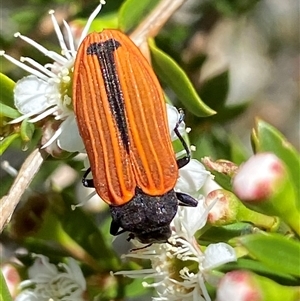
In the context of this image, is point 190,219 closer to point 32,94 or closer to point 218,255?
point 218,255

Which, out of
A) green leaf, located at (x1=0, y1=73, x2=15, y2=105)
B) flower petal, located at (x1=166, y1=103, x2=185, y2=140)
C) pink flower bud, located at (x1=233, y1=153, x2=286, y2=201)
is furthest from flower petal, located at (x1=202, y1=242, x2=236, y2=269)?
green leaf, located at (x1=0, y1=73, x2=15, y2=105)

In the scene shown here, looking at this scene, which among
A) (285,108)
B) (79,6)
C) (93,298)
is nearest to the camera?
(93,298)

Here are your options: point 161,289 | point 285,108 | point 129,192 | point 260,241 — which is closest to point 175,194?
point 129,192

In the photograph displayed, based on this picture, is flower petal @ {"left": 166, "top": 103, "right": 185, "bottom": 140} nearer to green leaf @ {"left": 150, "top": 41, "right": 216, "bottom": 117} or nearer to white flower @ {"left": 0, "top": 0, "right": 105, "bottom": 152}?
green leaf @ {"left": 150, "top": 41, "right": 216, "bottom": 117}

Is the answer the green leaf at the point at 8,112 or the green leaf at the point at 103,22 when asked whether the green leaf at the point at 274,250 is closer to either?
the green leaf at the point at 8,112

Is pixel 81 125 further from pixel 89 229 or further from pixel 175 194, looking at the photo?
pixel 89 229

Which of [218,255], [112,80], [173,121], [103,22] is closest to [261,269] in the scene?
[218,255]

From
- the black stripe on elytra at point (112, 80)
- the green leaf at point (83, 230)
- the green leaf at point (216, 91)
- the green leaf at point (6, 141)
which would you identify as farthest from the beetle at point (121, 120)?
the green leaf at point (216, 91)
